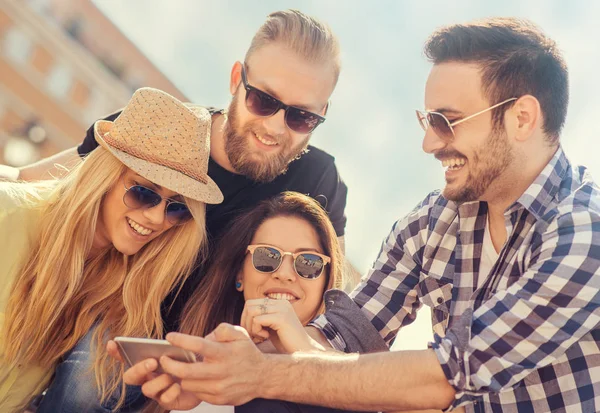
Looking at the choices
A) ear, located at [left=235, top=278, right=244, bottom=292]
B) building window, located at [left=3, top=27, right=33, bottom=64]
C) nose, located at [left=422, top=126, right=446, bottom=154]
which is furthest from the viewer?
building window, located at [left=3, top=27, right=33, bottom=64]

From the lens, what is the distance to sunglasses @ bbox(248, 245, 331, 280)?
3.66 meters

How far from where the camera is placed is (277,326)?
2863 mm

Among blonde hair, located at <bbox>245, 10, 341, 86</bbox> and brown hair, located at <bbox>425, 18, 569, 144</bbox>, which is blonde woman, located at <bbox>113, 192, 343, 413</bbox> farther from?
brown hair, located at <bbox>425, 18, 569, 144</bbox>

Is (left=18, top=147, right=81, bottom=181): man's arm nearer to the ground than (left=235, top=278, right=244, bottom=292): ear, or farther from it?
farther from it

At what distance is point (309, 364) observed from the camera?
2.52 metres

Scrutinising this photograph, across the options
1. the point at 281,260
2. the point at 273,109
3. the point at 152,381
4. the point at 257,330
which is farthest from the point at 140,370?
the point at 273,109

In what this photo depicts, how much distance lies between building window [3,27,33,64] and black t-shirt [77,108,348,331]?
22.5m

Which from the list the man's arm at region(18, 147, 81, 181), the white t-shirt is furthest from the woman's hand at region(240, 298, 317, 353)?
the man's arm at region(18, 147, 81, 181)

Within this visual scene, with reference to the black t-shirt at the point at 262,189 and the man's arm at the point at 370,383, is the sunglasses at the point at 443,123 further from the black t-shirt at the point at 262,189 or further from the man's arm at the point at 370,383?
the black t-shirt at the point at 262,189

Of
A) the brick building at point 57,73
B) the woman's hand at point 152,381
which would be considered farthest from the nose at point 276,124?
the brick building at point 57,73

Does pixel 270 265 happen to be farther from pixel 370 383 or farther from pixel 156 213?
pixel 370 383

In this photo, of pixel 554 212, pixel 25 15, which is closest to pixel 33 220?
pixel 554 212

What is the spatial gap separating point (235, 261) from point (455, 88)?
5.19 ft

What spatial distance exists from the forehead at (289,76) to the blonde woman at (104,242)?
2.07 ft
